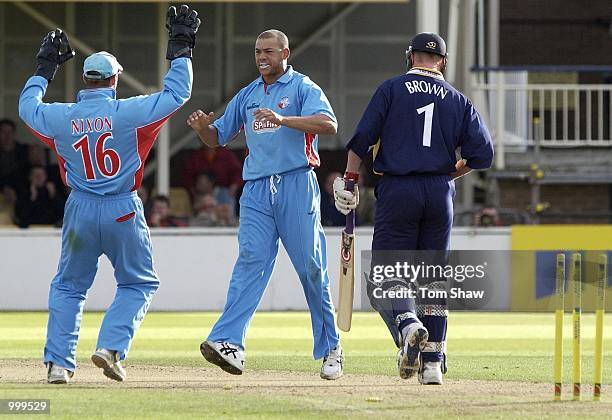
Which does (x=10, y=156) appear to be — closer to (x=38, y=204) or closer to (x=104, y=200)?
(x=38, y=204)

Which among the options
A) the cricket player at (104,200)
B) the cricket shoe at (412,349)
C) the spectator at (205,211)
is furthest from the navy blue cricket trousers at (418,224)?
the spectator at (205,211)

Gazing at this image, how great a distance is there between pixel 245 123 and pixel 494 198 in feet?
40.8

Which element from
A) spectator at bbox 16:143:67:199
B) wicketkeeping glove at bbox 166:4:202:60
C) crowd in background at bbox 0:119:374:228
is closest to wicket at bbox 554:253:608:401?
wicketkeeping glove at bbox 166:4:202:60

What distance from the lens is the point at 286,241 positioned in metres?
9.87

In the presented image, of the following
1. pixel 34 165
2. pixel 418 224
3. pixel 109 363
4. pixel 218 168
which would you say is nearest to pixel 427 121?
pixel 418 224

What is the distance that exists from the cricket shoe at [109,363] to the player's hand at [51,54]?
1870 millimetres

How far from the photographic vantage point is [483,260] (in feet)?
58.5

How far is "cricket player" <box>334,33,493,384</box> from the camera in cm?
942

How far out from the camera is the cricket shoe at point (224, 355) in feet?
30.8

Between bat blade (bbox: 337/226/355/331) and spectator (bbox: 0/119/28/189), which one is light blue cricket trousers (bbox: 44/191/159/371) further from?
spectator (bbox: 0/119/28/189)

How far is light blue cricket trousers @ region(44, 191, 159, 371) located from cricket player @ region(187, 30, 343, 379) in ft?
2.04

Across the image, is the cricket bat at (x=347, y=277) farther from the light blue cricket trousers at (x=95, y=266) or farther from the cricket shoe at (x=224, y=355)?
the light blue cricket trousers at (x=95, y=266)

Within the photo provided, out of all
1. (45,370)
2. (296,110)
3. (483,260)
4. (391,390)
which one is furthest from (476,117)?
(483,260)

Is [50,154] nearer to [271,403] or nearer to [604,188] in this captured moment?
[604,188]
